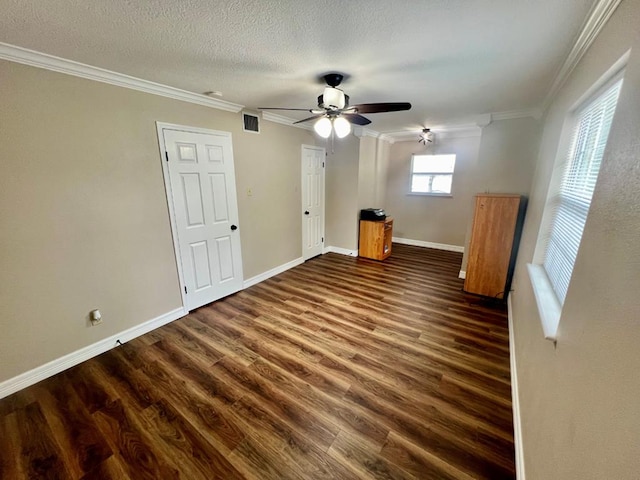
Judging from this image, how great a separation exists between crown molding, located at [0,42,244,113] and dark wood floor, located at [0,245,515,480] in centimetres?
234

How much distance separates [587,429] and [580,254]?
2.10 feet

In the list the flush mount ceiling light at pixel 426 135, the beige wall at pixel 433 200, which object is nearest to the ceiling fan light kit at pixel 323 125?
the flush mount ceiling light at pixel 426 135

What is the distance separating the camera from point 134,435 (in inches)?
62.6

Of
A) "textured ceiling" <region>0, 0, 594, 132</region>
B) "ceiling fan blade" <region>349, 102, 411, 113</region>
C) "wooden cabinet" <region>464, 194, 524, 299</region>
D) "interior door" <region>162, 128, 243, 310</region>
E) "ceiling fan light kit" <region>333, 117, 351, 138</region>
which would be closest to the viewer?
"textured ceiling" <region>0, 0, 594, 132</region>

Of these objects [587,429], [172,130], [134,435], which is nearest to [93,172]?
[172,130]

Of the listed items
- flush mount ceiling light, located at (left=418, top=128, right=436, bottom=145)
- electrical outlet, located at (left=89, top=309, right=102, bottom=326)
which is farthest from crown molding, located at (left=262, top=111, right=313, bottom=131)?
electrical outlet, located at (left=89, top=309, right=102, bottom=326)

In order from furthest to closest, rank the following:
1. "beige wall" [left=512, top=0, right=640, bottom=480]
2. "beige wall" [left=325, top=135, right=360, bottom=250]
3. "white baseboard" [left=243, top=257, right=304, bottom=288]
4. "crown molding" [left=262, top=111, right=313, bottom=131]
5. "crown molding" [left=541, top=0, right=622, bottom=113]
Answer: "beige wall" [left=325, top=135, right=360, bottom=250]
"white baseboard" [left=243, top=257, right=304, bottom=288]
"crown molding" [left=262, top=111, right=313, bottom=131]
"crown molding" [left=541, top=0, right=622, bottom=113]
"beige wall" [left=512, top=0, right=640, bottom=480]

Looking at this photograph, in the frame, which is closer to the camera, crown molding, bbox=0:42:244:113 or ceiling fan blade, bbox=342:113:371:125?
crown molding, bbox=0:42:244:113

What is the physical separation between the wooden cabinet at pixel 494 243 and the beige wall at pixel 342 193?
2110mm

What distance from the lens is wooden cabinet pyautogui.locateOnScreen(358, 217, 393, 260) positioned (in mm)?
4695

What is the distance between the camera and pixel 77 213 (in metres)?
2.08

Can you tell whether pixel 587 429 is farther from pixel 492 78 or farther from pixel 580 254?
pixel 492 78

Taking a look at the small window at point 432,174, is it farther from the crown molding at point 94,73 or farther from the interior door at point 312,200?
the crown molding at point 94,73

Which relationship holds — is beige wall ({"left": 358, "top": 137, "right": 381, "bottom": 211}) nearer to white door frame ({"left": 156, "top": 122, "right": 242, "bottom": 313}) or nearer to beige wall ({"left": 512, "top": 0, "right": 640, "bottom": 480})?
white door frame ({"left": 156, "top": 122, "right": 242, "bottom": 313})
